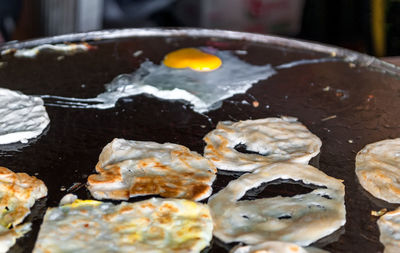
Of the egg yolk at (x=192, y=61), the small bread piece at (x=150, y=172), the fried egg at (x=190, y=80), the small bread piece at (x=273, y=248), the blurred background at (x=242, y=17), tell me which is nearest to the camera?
the small bread piece at (x=273, y=248)

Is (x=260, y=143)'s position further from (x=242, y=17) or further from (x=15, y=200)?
(x=242, y=17)

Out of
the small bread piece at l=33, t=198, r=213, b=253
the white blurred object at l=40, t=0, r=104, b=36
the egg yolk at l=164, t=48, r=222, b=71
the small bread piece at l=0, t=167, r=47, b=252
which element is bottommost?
the white blurred object at l=40, t=0, r=104, b=36

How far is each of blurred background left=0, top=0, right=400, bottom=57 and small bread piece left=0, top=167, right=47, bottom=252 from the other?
7.41 feet

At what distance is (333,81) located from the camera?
8.14ft

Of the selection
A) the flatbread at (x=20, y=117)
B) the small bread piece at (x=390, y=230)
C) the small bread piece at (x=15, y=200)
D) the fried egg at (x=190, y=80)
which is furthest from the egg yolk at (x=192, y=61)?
the small bread piece at (x=390, y=230)

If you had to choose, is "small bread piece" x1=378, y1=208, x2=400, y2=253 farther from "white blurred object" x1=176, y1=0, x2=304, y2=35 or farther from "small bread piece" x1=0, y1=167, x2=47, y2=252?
"white blurred object" x1=176, y1=0, x2=304, y2=35

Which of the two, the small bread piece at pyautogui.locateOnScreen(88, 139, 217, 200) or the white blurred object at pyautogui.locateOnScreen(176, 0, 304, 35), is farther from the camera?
the white blurred object at pyautogui.locateOnScreen(176, 0, 304, 35)

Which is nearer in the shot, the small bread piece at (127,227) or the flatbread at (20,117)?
the small bread piece at (127,227)

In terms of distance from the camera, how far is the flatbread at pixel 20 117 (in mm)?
1926

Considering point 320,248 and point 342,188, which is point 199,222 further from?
point 342,188

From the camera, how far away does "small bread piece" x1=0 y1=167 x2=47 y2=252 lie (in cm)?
146

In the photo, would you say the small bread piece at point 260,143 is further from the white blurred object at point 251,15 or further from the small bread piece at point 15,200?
the white blurred object at point 251,15

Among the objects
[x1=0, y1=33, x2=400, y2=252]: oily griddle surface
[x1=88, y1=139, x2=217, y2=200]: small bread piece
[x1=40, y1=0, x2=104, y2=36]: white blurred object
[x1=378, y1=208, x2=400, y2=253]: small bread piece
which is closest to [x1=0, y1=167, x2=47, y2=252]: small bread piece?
[x1=0, y1=33, x2=400, y2=252]: oily griddle surface

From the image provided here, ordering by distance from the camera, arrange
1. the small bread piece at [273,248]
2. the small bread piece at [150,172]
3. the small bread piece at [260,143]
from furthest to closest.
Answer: the small bread piece at [260,143] → the small bread piece at [150,172] → the small bread piece at [273,248]
